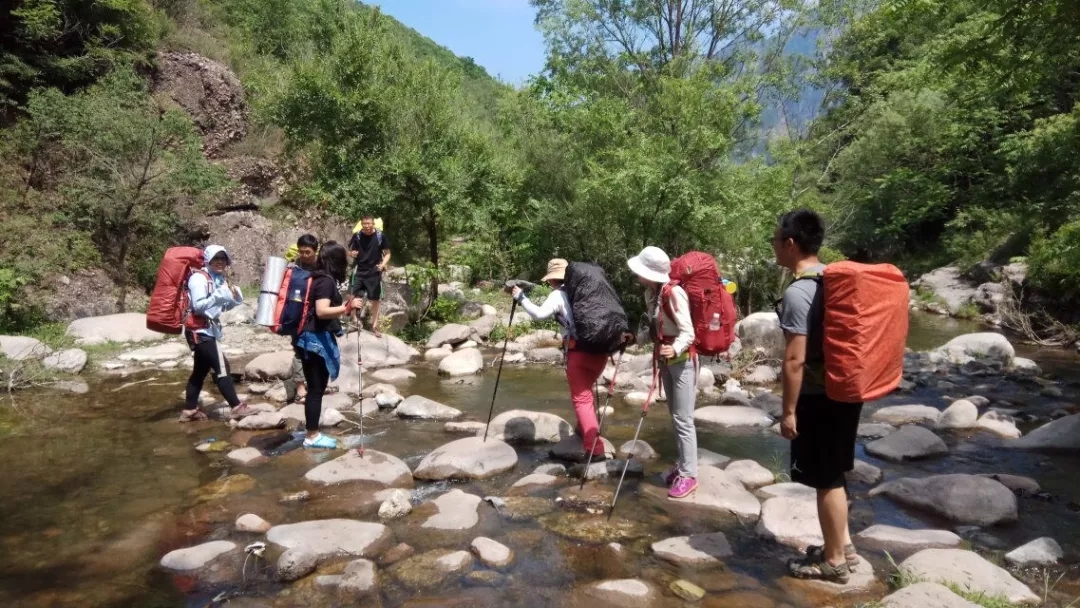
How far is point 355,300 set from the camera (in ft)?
19.7

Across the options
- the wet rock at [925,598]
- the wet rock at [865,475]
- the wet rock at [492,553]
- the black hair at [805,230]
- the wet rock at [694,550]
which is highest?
the black hair at [805,230]

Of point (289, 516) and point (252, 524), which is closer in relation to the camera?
point (252, 524)

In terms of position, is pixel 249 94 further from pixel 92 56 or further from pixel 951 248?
pixel 951 248

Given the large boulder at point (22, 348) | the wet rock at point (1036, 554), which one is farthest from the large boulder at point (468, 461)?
the large boulder at point (22, 348)

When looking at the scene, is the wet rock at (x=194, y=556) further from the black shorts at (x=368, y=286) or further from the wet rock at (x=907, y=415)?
the wet rock at (x=907, y=415)

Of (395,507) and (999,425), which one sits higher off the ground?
(999,425)

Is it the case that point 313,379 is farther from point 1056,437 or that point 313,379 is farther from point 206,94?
point 206,94

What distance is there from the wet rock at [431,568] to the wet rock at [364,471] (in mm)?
1441

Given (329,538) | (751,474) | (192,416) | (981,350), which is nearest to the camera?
(329,538)

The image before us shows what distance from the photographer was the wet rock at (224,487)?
545cm

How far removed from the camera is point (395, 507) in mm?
5078

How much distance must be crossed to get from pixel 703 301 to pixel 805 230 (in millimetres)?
1408

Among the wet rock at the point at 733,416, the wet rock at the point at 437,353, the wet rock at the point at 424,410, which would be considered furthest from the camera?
the wet rock at the point at 437,353

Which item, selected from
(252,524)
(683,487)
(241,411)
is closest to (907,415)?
(683,487)
